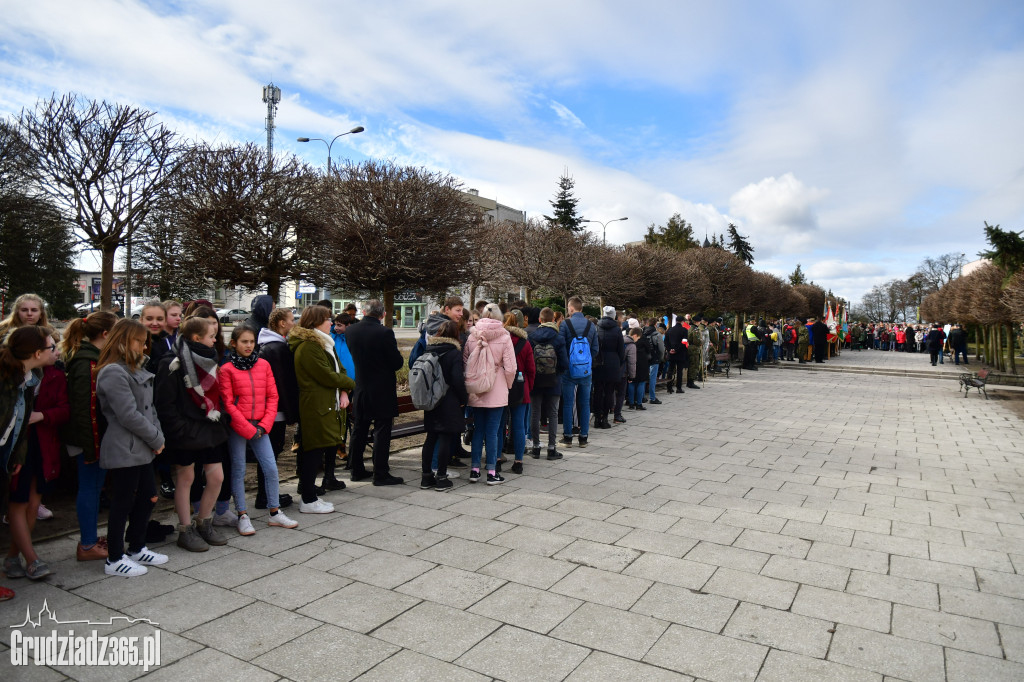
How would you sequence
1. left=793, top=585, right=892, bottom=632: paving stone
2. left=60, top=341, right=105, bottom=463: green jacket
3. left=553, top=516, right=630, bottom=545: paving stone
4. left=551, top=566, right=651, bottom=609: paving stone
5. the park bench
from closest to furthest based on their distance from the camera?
left=793, top=585, right=892, bottom=632: paving stone
left=551, top=566, right=651, bottom=609: paving stone
left=60, top=341, right=105, bottom=463: green jacket
left=553, top=516, right=630, bottom=545: paving stone
the park bench

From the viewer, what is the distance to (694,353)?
17.1m

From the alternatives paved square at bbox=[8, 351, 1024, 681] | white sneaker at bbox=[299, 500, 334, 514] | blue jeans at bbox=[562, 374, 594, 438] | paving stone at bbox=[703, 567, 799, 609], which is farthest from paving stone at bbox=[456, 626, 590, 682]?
blue jeans at bbox=[562, 374, 594, 438]

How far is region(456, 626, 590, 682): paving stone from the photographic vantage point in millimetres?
3072

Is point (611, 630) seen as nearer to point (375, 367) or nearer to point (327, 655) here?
point (327, 655)

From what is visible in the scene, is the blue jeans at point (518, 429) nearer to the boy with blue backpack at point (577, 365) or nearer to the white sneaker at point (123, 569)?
the boy with blue backpack at point (577, 365)

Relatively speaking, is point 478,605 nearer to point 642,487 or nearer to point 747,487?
point 642,487

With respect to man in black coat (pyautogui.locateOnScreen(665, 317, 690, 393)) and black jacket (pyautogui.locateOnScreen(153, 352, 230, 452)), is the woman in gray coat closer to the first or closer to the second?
black jacket (pyautogui.locateOnScreen(153, 352, 230, 452))

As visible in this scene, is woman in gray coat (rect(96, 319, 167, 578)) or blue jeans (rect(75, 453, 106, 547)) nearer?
woman in gray coat (rect(96, 319, 167, 578))

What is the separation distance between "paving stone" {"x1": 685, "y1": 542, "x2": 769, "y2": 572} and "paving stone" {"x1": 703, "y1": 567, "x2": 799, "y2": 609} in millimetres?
133

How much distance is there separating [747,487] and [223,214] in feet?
42.3

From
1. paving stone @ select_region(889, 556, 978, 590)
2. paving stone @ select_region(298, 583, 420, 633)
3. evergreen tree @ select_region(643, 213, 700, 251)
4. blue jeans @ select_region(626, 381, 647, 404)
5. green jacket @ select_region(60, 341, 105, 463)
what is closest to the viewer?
paving stone @ select_region(298, 583, 420, 633)

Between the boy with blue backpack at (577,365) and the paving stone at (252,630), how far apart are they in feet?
16.8

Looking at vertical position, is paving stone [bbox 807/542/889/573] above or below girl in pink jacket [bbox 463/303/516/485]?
below

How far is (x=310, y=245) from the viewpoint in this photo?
53.2 ft
